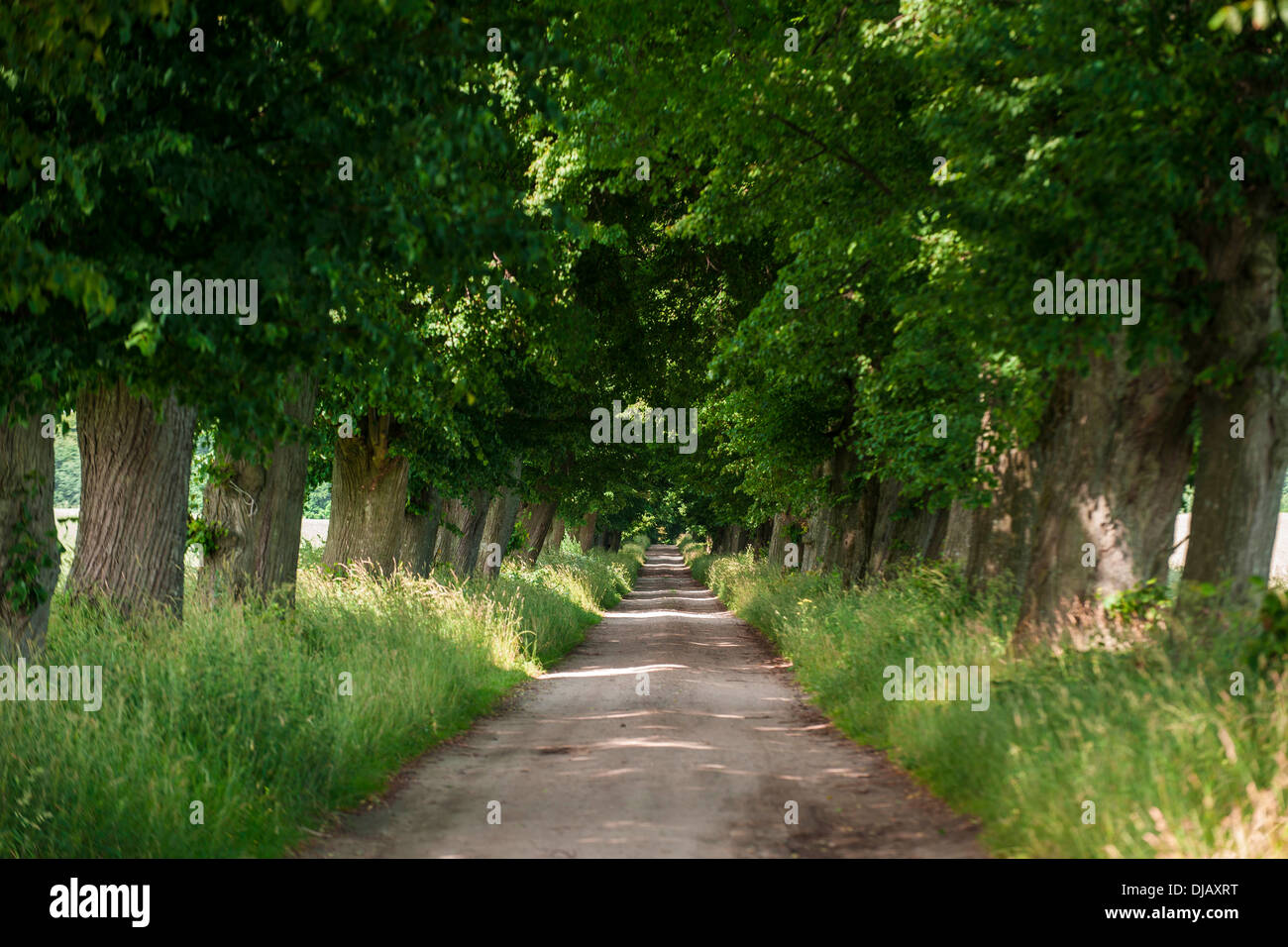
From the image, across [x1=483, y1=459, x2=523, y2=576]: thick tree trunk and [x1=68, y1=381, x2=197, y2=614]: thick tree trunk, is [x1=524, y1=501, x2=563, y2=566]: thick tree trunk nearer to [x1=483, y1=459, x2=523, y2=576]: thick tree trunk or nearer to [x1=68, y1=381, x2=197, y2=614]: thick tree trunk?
[x1=483, y1=459, x2=523, y2=576]: thick tree trunk

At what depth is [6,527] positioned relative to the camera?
8.58 metres

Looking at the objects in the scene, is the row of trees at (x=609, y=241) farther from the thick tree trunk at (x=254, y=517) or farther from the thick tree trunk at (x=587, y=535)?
the thick tree trunk at (x=587, y=535)

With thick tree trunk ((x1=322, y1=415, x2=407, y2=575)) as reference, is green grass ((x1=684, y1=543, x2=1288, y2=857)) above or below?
below

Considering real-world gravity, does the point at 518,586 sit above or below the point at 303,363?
below

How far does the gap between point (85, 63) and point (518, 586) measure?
17.8m

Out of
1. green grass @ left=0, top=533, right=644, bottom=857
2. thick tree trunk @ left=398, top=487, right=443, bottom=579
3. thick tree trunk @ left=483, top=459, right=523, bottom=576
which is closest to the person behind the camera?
green grass @ left=0, top=533, right=644, bottom=857

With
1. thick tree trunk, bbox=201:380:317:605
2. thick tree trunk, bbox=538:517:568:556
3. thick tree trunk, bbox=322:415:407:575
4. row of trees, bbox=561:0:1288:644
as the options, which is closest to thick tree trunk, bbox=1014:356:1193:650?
row of trees, bbox=561:0:1288:644

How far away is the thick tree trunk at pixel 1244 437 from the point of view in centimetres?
912

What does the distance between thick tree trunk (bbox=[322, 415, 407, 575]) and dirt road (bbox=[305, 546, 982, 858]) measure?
5162 mm

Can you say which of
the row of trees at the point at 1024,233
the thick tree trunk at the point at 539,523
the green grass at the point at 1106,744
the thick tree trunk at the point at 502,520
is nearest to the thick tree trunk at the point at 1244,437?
the row of trees at the point at 1024,233

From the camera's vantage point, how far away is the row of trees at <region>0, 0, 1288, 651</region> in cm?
653

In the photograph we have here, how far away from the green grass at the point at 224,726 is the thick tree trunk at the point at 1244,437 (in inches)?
270

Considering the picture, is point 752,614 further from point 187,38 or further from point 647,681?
point 187,38
